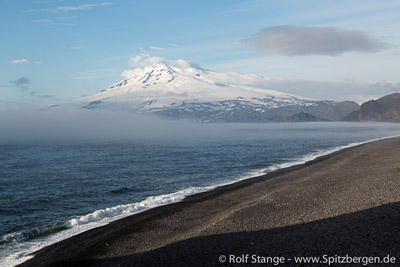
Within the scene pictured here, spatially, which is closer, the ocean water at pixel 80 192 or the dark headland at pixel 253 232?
the dark headland at pixel 253 232

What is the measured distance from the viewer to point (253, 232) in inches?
470

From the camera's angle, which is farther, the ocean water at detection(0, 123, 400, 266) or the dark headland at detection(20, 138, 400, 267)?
the ocean water at detection(0, 123, 400, 266)

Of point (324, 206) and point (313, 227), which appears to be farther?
point (324, 206)

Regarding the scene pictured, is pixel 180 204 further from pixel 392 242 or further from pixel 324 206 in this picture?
pixel 392 242

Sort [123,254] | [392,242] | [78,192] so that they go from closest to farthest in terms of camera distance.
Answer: [392,242] → [123,254] → [78,192]

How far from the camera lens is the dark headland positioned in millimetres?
10070

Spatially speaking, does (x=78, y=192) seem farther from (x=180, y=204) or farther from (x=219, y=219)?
(x=219, y=219)

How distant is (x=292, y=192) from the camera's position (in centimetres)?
1834

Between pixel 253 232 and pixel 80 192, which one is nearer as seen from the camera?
pixel 253 232

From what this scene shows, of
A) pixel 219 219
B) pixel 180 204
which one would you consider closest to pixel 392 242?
pixel 219 219

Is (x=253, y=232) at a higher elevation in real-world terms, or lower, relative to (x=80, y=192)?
higher

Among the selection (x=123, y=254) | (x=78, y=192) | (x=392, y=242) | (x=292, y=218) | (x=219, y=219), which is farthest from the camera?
(x=78, y=192)

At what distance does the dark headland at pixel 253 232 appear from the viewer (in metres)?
10.1

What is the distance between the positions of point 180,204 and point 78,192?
28.1 feet
